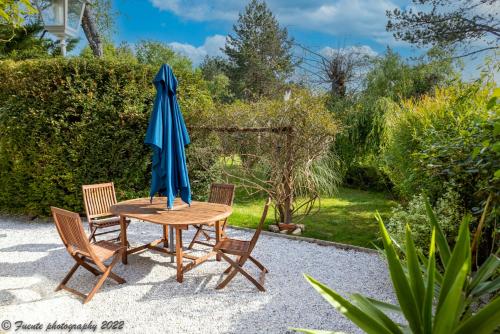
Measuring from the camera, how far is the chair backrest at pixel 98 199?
5.93 m

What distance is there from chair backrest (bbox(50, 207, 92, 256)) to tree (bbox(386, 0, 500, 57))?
49.1 feet

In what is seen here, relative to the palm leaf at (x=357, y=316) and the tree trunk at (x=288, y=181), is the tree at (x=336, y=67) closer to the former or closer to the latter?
the tree trunk at (x=288, y=181)

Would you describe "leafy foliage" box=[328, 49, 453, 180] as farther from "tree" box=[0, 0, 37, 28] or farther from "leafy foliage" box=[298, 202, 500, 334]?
"leafy foliage" box=[298, 202, 500, 334]

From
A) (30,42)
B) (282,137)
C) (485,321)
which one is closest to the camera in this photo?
(485,321)

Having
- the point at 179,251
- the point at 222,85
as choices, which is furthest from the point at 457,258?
the point at 222,85

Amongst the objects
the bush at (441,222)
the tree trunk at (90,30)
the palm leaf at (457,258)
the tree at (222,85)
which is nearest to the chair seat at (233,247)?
the bush at (441,222)

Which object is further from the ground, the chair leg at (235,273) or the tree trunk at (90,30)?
the tree trunk at (90,30)

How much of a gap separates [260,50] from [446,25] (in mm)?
21125

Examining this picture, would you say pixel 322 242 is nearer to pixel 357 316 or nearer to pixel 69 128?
pixel 357 316

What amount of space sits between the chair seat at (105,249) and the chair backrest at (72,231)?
232 mm

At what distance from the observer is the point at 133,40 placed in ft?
132

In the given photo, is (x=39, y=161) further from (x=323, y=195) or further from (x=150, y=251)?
(x=323, y=195)

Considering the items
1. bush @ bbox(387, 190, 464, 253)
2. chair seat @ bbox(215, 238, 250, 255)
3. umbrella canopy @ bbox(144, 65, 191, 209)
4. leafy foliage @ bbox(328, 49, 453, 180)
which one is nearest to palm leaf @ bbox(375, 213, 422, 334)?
chair seat @ bbox(215, 238, 250, 255)

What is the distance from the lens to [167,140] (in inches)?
195
